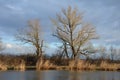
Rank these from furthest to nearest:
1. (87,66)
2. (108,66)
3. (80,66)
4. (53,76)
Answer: (108,66), (87,66), (80,66), (53,76)

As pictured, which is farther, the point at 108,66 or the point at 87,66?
the point at 108,66

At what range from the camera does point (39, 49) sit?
166ft

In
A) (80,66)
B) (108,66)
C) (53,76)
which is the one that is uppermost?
(80,66)

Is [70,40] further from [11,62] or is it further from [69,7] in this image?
[11,62]

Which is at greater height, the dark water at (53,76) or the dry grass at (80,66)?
the dry grass at (80,66)

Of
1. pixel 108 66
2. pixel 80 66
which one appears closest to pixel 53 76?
pixel 80 66

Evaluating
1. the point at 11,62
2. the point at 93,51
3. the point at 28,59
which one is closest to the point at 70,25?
the point at 93,51

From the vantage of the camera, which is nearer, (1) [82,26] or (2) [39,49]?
(1) [82,26]

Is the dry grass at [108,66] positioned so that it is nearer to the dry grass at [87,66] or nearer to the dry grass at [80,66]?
the dry grass at [87,66]

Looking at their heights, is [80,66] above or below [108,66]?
above

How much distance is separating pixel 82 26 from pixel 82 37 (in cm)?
181

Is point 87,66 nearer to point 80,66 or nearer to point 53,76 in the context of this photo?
point 80,66

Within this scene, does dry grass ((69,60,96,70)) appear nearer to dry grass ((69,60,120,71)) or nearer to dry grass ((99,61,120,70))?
dry grass ((69,60,120,71))

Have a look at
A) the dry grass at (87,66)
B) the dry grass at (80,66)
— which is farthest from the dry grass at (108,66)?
the dry grass at (80,66)
